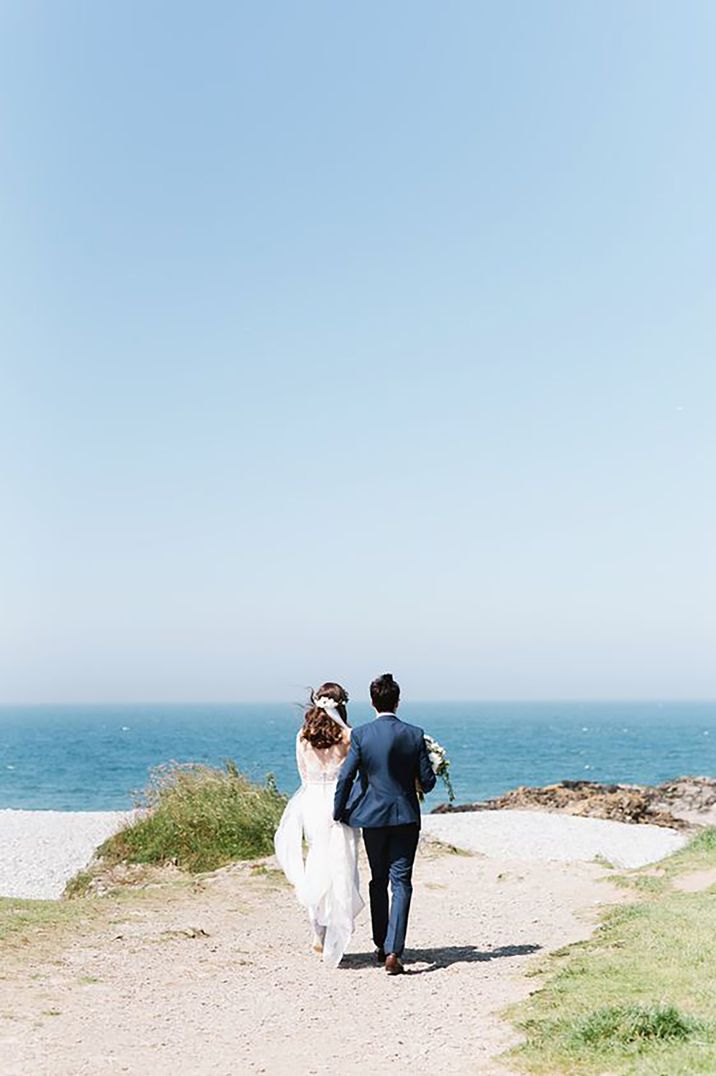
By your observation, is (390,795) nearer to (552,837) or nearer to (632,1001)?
(632,1001)

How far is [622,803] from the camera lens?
28.7 meters

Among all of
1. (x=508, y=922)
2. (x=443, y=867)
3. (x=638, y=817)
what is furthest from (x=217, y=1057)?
(x=638, y=817)

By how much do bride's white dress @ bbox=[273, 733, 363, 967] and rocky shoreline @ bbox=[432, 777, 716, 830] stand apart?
61.0 feet

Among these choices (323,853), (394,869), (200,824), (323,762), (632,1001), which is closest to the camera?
(632,1001)

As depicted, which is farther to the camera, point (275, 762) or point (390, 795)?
point (275, 762)

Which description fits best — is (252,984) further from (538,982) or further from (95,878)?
(95,878)

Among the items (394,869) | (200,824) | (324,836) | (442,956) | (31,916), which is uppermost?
(324,836)

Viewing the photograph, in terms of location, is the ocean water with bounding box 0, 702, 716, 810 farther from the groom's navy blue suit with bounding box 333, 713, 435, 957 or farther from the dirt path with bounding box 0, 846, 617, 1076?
the groom's navy blue suit with bounding box 333, 713, 435, 957

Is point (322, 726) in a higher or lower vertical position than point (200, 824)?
higher

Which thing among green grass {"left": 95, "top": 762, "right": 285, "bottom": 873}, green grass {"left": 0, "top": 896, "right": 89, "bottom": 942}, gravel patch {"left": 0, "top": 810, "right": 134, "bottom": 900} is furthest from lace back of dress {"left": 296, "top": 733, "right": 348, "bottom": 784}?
gravel patch {"left": 0, "top": 810, "right": 134, "bottom": 900}

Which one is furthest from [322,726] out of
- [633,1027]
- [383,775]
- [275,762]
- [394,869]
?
[275,762]

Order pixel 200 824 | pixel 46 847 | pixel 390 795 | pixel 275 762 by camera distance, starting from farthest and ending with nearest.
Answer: pixel 275 762, pixel 46 847, pixel 200 824, pixel 390 795

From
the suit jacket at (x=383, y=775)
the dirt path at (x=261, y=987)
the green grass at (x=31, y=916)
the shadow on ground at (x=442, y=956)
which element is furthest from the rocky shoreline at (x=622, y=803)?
the suit jacket at (x=383, y=775)

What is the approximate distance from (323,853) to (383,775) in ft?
3.32
